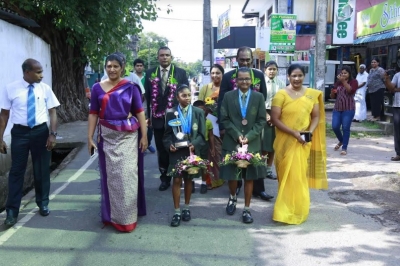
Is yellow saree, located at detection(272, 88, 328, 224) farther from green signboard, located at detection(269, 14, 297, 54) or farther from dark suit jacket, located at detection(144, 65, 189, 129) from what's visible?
green signboard, located at detection(269, 14, 297, 54)

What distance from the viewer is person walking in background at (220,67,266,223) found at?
4.73 meters

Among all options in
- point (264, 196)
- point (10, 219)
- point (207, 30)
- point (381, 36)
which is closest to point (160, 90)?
point (264, 196)

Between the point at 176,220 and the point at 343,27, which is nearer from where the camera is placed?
the point at 176,220

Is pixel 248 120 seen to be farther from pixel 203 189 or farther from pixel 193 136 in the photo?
pixel 203 189

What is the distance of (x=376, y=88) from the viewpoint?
40.7 ft

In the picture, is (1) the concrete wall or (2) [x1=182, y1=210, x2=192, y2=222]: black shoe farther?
(1) the concrete wall

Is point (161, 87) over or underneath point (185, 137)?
over

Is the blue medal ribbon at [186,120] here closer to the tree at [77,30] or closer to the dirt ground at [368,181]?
the dirt ground at [368,181]

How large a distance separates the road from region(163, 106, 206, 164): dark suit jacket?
2.57 ft

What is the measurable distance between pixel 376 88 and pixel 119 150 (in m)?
10.2

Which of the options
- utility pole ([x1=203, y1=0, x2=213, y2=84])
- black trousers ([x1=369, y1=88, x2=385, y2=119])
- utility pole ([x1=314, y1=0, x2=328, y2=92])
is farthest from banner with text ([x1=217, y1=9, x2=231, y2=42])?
utility pole ([x1=314, y1=0, x2=328, y2=92])

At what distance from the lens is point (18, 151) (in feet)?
15.5

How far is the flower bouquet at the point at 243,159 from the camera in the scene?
15.0ft

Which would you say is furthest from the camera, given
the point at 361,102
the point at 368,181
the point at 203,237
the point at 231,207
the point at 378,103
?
the point at 361,102
